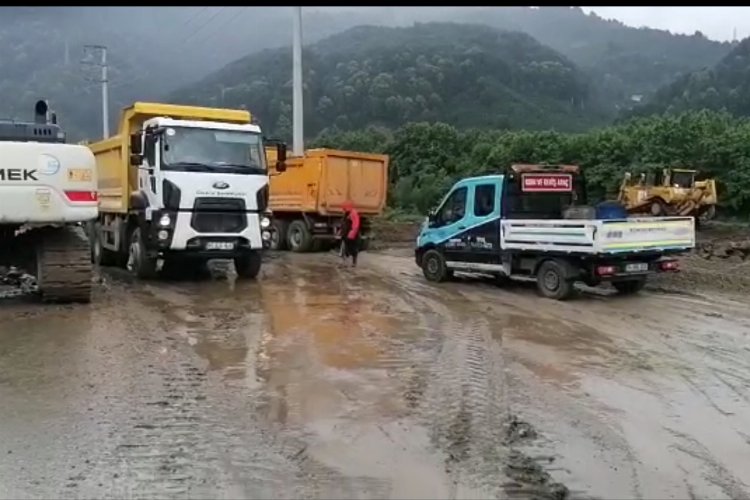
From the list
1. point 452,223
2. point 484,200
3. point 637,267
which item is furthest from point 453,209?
point 637,267

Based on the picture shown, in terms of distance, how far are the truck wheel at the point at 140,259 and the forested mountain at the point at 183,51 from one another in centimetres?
5125

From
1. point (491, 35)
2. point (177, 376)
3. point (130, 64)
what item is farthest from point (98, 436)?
point (130, 64)

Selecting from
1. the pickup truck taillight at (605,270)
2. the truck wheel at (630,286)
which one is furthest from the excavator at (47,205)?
the truck wheel at (630,286)

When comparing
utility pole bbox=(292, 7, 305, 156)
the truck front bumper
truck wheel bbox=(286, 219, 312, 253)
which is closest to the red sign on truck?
the truck front bumper

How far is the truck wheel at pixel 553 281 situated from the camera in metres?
13.2

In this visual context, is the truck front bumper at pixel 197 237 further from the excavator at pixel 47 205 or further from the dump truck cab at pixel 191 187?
the excavator at pixel 47 205

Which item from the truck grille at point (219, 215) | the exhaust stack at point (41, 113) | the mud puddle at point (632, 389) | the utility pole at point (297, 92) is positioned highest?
the utility pole at point (297, 92)

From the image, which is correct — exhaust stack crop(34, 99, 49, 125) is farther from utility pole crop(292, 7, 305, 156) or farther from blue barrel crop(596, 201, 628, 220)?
utility pole crop(292, 7, 305, 156)

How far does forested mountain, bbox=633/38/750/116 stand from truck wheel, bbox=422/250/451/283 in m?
52.5

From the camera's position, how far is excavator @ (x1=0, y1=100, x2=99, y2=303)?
10.5 meters

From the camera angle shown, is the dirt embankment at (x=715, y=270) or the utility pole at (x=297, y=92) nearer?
the dirt embankment at (x=715, y=270)

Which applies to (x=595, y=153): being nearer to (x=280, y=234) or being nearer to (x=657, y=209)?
(x=657, y=209)

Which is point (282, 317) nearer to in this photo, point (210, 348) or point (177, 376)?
point (210, 348)

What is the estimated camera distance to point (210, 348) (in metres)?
9.12
